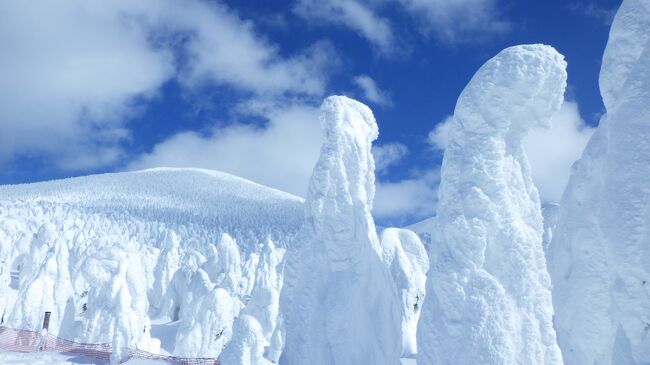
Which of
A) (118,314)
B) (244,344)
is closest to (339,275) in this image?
(244,344)

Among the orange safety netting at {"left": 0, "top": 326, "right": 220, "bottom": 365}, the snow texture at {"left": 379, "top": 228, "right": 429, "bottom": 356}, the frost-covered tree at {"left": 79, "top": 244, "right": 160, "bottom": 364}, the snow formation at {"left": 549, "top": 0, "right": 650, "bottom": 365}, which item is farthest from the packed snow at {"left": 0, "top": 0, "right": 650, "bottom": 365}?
the snow texture at {"left": 379, "top": 228, "right": 429, "bottom": 356}

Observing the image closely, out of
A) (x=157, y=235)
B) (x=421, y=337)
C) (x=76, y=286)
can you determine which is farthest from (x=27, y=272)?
(x=157, y=235)

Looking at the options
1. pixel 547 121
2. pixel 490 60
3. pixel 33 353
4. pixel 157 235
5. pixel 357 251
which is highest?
pixel 157 235

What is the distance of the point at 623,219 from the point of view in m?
9.29

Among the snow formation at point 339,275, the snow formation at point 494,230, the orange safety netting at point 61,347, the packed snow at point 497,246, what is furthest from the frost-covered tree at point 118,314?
the snow formation at point 494,230

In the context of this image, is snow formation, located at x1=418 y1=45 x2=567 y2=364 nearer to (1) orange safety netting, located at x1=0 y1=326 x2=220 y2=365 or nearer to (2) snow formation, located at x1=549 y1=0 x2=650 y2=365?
(2) snow formation, located at x1=549 y1=0 x2=650 y2=365

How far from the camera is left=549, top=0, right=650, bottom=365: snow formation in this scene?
910 cm

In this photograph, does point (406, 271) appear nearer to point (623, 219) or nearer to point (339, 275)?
point (339, 275)

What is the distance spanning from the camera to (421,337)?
13.1 m

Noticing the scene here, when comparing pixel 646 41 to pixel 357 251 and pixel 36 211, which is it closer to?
pixel 357 251

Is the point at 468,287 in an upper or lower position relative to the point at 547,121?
lower

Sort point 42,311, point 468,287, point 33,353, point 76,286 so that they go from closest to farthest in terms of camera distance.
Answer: point 468,287 → point 33,353 → point 42,311 → point 76,286

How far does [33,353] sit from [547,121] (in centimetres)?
2529

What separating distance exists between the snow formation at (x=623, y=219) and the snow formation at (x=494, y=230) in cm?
203
